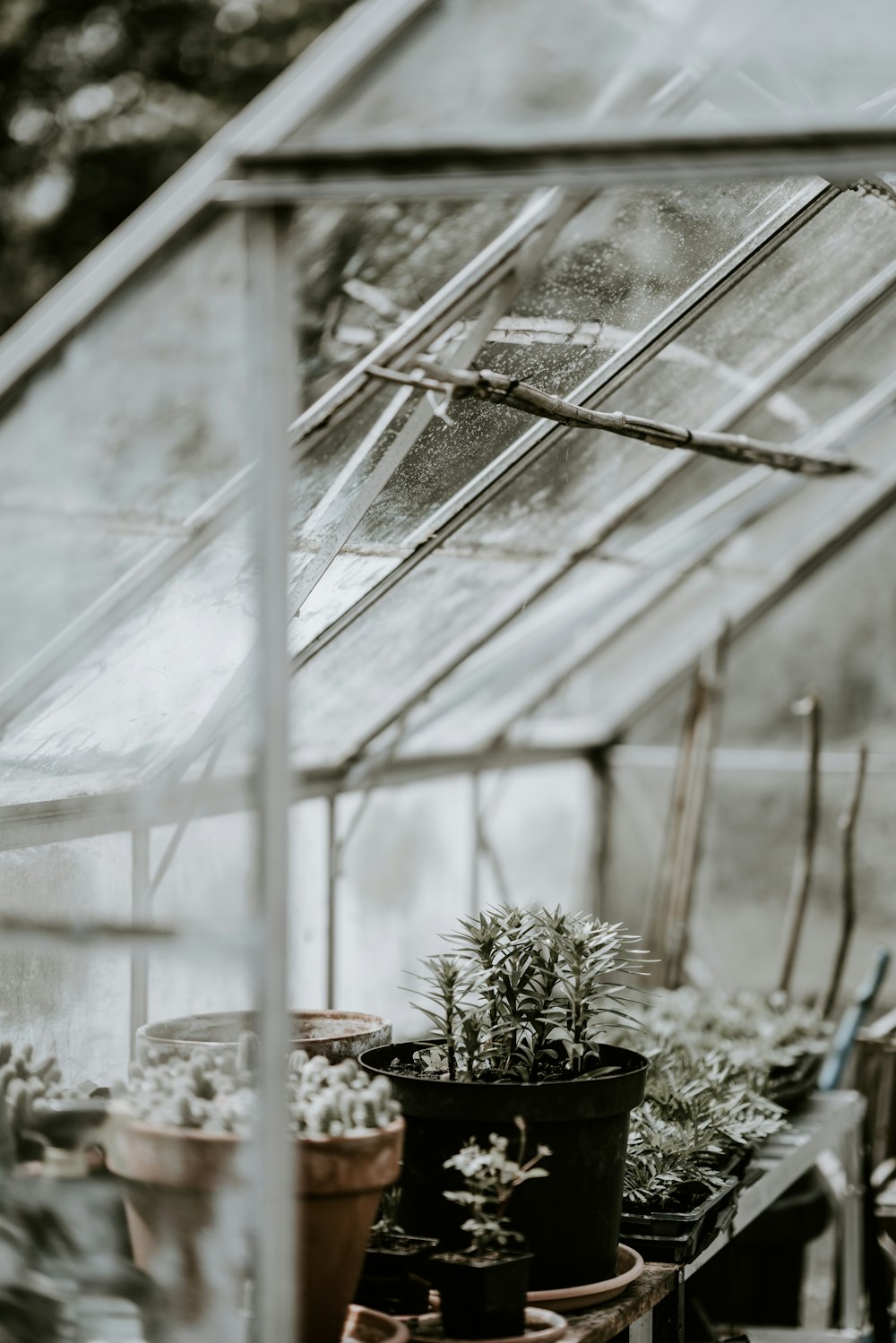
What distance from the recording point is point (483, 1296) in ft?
7.14

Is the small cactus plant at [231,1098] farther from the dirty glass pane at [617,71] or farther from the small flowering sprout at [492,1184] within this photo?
the dirty glass pane at [617,71]

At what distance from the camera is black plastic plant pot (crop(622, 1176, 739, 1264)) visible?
2.63 meters

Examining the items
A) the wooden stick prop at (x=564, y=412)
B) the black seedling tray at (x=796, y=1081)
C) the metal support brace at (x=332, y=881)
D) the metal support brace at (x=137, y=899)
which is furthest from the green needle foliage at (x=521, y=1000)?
the metal support brace at (x=332, y=881)

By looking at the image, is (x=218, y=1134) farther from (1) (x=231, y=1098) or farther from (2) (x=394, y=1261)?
(2) (x=394, y=1261)

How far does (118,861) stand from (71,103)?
10.4 meters

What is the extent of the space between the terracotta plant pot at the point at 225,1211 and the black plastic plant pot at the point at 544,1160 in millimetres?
208

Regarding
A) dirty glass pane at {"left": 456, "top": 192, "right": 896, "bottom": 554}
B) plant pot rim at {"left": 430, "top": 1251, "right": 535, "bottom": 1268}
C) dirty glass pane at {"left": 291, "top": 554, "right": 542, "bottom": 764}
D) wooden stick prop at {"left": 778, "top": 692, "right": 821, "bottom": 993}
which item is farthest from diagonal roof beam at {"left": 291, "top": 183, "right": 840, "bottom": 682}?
wooden stick prop at {"left": 778, "top": 692, "right": 821, "bottom": 993}

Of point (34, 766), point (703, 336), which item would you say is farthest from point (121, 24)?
point (34, 766)

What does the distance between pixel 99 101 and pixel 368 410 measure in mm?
9902

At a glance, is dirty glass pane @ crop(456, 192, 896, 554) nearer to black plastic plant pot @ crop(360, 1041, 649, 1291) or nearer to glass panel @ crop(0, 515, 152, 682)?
glass panel @ crop(0, 515, 152, 682)

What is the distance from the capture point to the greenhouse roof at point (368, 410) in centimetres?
203

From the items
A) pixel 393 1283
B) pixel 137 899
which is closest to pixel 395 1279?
pixel 393 1283

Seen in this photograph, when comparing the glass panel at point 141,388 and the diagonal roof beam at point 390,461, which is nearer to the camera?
the glass panel at point 141,388

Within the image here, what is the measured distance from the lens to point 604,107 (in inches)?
104
